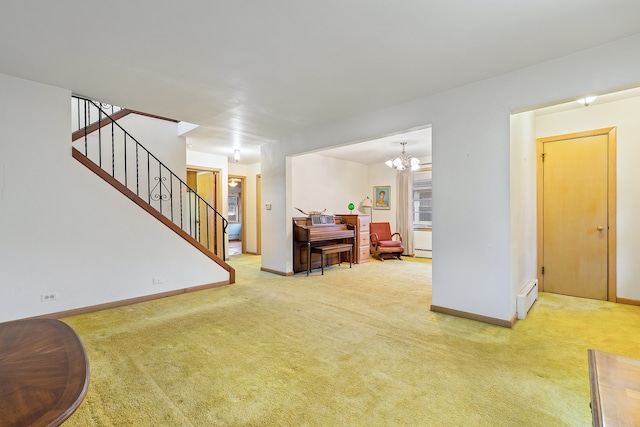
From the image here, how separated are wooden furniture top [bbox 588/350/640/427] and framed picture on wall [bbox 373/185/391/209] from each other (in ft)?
22.7

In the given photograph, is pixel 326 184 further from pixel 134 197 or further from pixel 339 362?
pixel 339 362

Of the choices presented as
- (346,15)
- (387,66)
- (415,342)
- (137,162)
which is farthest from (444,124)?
(137,162)

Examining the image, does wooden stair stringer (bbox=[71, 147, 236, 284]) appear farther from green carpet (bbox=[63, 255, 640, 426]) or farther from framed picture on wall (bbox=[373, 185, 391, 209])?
framed picture on wall (bbox=[373, 185, 391, 209])

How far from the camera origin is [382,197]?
8.20 metres

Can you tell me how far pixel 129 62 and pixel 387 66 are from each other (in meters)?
2.32

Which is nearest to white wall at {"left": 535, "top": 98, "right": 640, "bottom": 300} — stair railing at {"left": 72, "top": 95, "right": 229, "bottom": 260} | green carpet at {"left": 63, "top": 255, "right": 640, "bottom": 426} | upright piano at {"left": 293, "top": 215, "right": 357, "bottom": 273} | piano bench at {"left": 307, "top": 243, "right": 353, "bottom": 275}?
green carpet at {"left": 63, "top": 255, "right": 640, "bottom": 426}

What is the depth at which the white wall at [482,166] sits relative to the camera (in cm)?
263

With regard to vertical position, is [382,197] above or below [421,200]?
above

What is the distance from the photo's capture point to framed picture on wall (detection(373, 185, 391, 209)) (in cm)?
809

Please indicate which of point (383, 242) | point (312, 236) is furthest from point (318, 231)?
point (383, 242)

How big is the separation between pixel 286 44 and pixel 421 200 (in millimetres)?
6157

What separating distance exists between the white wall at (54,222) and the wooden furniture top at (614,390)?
4333mm

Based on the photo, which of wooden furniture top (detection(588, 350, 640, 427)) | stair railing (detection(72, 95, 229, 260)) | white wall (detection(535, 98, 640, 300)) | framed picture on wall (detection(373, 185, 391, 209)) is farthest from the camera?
framed picture on wall (detection(373, 185, 391, 209))

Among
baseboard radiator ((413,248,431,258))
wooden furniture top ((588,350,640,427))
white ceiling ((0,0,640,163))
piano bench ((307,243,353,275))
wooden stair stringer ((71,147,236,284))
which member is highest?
white ceiling ((0,0,640,163))
